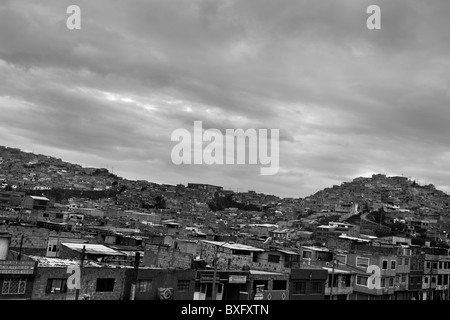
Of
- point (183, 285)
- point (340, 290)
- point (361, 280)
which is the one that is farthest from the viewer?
point (361, 280)

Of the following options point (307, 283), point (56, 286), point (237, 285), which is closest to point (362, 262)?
point (307, 283)

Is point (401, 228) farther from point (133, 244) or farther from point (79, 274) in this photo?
point (79, 274)

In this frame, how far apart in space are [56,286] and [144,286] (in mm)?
4370

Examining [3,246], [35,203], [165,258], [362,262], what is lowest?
[362,262]

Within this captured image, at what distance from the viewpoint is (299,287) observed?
97.6 feet

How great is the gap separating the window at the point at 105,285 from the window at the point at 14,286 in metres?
3.43

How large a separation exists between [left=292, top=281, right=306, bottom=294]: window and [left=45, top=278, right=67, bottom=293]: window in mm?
14818

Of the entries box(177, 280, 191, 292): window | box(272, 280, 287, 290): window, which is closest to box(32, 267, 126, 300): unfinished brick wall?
box(177, 280, 191, 292): window

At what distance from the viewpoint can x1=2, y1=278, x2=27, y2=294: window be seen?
19.0 m

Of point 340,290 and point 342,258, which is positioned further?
point 342,258

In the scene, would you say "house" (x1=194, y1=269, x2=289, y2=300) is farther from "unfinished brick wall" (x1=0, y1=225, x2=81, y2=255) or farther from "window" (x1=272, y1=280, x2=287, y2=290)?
"unfinished brick wall" (x1=0, y1=225, x2=81, y2=255)

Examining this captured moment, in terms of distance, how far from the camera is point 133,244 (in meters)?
35.5

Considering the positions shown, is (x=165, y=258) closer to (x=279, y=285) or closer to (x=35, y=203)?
(x=279, y=285)
